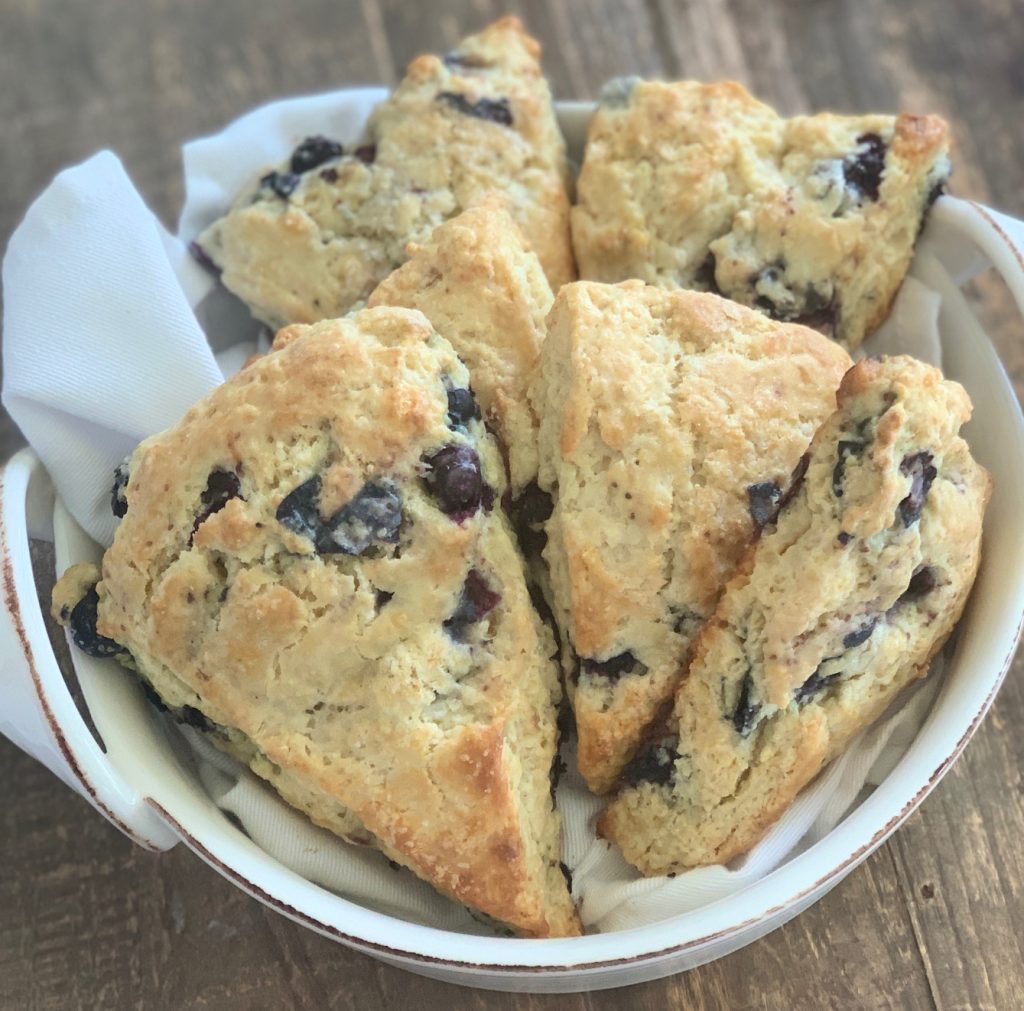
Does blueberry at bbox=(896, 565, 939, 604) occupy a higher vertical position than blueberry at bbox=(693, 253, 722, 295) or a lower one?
lower

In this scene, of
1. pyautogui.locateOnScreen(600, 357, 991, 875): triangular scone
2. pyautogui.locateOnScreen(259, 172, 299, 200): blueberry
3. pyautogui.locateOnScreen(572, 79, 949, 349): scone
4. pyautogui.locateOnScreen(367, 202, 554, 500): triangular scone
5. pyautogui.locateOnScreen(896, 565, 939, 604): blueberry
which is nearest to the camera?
pyautogui.locateOnScreen(600, 357, 991, 875): triangular scone

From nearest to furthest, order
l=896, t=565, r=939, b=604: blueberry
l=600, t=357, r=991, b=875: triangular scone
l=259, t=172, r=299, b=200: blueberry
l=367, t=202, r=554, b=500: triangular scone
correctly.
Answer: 1. l=600, t=357, r=991, b=875: triangular scone
2. l=896, t=565, r=939, b=604: blueberry
3. l=367, t=202, r=554, b=500: triangular scone
4. l=259, t=172, r=299, b=200: blueberry

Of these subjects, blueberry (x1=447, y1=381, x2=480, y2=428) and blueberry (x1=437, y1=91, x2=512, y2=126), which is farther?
blueberry (x1=437, y1=91, x2=512, y2=126)

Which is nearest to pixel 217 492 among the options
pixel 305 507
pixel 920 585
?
pixel 305 507

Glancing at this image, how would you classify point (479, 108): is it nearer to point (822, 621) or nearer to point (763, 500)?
point (763, 500)

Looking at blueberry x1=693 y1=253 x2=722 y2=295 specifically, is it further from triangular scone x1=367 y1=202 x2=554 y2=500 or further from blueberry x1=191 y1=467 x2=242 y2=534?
blueberry x1=191 y1=467 x2=242 y2=534

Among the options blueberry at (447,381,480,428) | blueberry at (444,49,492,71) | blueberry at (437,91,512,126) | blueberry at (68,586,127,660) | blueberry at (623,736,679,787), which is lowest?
blueberry at (623,736,679,787)

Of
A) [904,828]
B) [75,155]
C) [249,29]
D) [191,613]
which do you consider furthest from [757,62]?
[191,613]

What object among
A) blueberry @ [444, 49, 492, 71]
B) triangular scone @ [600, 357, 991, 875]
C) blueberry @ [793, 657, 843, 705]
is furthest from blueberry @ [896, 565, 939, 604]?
blueberry @ [444, 49, 492, 71]
